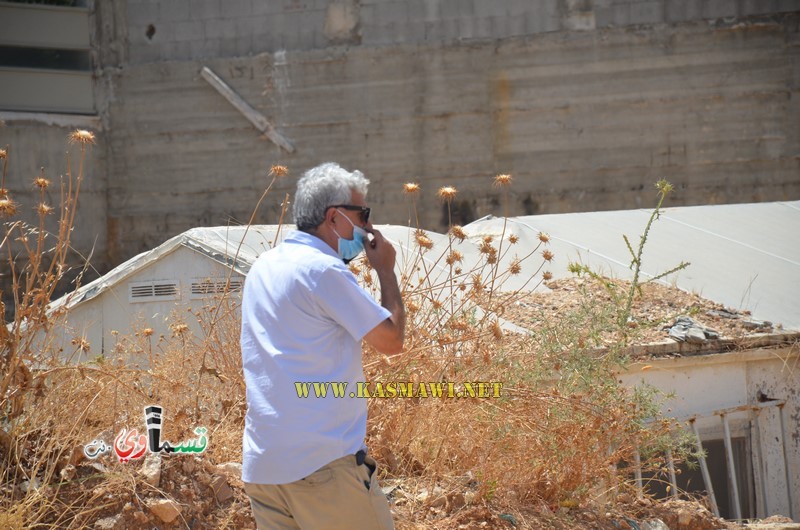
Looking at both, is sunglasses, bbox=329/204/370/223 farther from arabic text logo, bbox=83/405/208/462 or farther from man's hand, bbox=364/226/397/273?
arabic text logo, bbox=83/405/208/462

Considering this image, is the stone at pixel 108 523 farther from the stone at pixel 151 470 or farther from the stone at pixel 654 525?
the stone at pixel 654 525

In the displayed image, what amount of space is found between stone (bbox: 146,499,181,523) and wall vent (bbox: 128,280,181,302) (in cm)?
315

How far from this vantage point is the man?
2.42 m

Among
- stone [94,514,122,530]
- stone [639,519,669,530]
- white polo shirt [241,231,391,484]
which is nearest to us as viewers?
white polo shirt [241,231,391,484]

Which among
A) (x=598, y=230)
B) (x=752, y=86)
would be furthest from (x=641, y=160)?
(x=598, y=230)

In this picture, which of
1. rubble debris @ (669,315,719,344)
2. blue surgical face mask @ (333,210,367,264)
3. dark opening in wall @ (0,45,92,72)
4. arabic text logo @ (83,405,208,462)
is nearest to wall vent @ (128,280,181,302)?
arabic text logo @ (83,405,208,462)

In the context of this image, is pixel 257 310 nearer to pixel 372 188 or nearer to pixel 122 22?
pixel 372 188

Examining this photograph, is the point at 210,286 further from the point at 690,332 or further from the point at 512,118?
the point at 512,118

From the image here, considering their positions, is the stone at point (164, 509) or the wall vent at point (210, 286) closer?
the stone at point (164, 509)

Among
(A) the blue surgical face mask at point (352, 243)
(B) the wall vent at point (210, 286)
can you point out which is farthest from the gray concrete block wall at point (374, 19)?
(A) the blue surgical face mask at point (352, 243)

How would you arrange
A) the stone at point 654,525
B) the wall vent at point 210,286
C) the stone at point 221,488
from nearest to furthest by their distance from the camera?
the stone at point 221,488, the stone at point 654,525, the wall vent at point 210,286

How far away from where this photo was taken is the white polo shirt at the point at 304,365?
2.41 m

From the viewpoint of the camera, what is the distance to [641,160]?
11.4 meters

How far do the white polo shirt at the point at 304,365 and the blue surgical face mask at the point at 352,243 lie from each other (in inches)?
5.7
